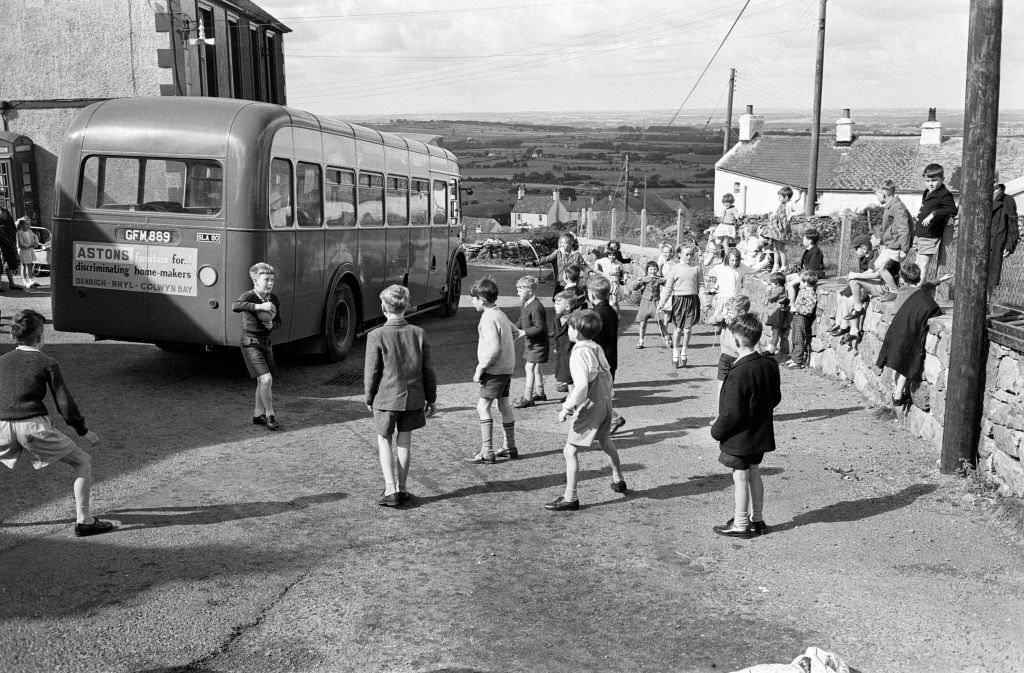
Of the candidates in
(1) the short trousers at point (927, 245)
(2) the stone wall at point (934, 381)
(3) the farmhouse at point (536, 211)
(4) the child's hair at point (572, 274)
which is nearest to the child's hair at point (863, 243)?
(2) the stone wall at point (934, 381)

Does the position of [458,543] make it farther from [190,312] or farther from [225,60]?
[225,60]

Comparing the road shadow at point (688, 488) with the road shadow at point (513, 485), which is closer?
the road shadow at point (513, 485)

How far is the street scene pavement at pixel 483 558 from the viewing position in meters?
4.87

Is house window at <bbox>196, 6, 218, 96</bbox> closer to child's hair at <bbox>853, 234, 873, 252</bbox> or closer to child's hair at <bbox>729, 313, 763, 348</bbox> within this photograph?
child's hair at <bbox>853, 234, 873, 252</bbox>

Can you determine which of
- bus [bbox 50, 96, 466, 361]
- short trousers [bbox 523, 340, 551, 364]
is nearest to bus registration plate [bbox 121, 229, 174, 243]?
bus [bbox 50, 96, 466, 361]

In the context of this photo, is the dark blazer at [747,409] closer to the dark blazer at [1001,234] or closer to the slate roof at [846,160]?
the dark blazer at [1001,234]

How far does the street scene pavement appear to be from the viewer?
4.87 meters

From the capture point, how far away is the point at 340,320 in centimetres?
1320

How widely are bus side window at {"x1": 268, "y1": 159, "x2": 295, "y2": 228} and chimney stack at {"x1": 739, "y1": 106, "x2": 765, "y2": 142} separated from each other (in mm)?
61940

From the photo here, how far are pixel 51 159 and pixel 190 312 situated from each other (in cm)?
1723

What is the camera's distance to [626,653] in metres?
4.86

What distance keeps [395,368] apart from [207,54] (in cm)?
2308

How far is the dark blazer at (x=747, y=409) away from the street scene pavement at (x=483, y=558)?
70cm

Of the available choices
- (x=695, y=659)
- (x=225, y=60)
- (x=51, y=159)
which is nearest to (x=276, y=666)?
(x=695, y=659)
